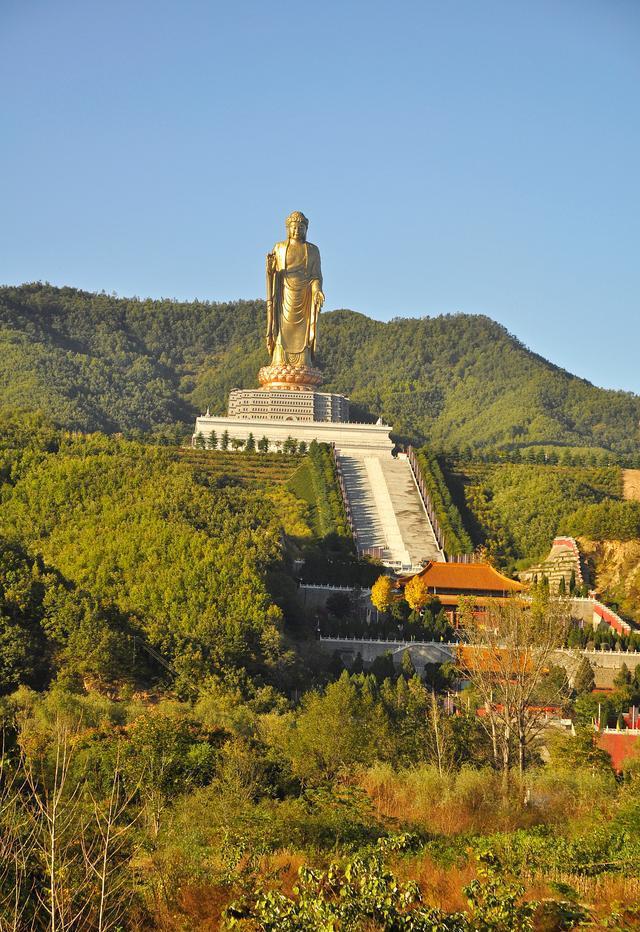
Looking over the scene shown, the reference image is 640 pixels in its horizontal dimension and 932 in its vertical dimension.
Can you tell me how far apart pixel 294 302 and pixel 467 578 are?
84.6ft

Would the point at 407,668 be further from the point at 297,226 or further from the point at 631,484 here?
the point at 297,226

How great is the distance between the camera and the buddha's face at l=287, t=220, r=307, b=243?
63156 mm

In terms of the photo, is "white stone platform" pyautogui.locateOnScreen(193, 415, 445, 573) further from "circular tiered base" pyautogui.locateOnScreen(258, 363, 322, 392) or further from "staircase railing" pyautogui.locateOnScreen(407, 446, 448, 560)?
"circular tiered base" pyautogui.locateOnScreen(258, 363, 322, 392)

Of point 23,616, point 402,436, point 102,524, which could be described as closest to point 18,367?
point 402,436

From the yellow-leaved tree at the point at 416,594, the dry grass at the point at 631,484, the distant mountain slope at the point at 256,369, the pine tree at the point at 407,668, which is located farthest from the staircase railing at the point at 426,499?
the distant mountain slope at the point at 256,369

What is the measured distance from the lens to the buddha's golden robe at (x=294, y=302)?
6359cm

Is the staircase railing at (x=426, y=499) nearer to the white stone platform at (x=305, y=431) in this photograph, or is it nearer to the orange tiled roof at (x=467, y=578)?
the white stone platform at (x=305, y=431)

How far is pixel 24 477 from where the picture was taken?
4144 centimetres

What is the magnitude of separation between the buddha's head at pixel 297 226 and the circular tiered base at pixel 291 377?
5.98 m

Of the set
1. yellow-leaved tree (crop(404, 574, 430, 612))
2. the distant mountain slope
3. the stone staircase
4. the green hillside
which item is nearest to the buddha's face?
the stone staircase

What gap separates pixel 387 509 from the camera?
51.3 meters

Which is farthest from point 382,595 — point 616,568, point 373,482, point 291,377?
point 291,377

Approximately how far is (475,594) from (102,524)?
11.4 metres

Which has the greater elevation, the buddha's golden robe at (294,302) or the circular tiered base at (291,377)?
the buddha's golden robe at (294,302)
